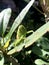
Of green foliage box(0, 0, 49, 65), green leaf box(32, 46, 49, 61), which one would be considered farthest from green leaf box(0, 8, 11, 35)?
green leaf box(32, 46, 49, 61)

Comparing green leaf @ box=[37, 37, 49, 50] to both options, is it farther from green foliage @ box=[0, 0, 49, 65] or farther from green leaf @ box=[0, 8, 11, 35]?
green leaf @ box=[0, 8, 11, 35]

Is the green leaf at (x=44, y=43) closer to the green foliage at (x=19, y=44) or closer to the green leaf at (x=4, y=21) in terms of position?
the green foliage at (x=19, y=44)

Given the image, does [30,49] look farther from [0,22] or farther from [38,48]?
[0,22]

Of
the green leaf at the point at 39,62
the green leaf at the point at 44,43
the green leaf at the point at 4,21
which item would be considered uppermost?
the green leaf at the point at 4,21

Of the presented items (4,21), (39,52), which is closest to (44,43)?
(39,52)

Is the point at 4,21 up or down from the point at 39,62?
up

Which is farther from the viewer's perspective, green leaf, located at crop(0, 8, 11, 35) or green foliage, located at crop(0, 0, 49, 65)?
green leaf, located at crop(0, 8, 11, 35)

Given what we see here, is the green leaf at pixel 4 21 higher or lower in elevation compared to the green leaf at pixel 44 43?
higher

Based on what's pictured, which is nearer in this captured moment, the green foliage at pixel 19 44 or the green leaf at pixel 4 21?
the green foliage at pixel 19 44

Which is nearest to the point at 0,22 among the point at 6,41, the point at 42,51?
the point at 6,41

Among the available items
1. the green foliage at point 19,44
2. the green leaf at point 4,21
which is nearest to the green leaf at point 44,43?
the green foliage at point 19,44

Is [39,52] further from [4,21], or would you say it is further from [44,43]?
[4,21]
